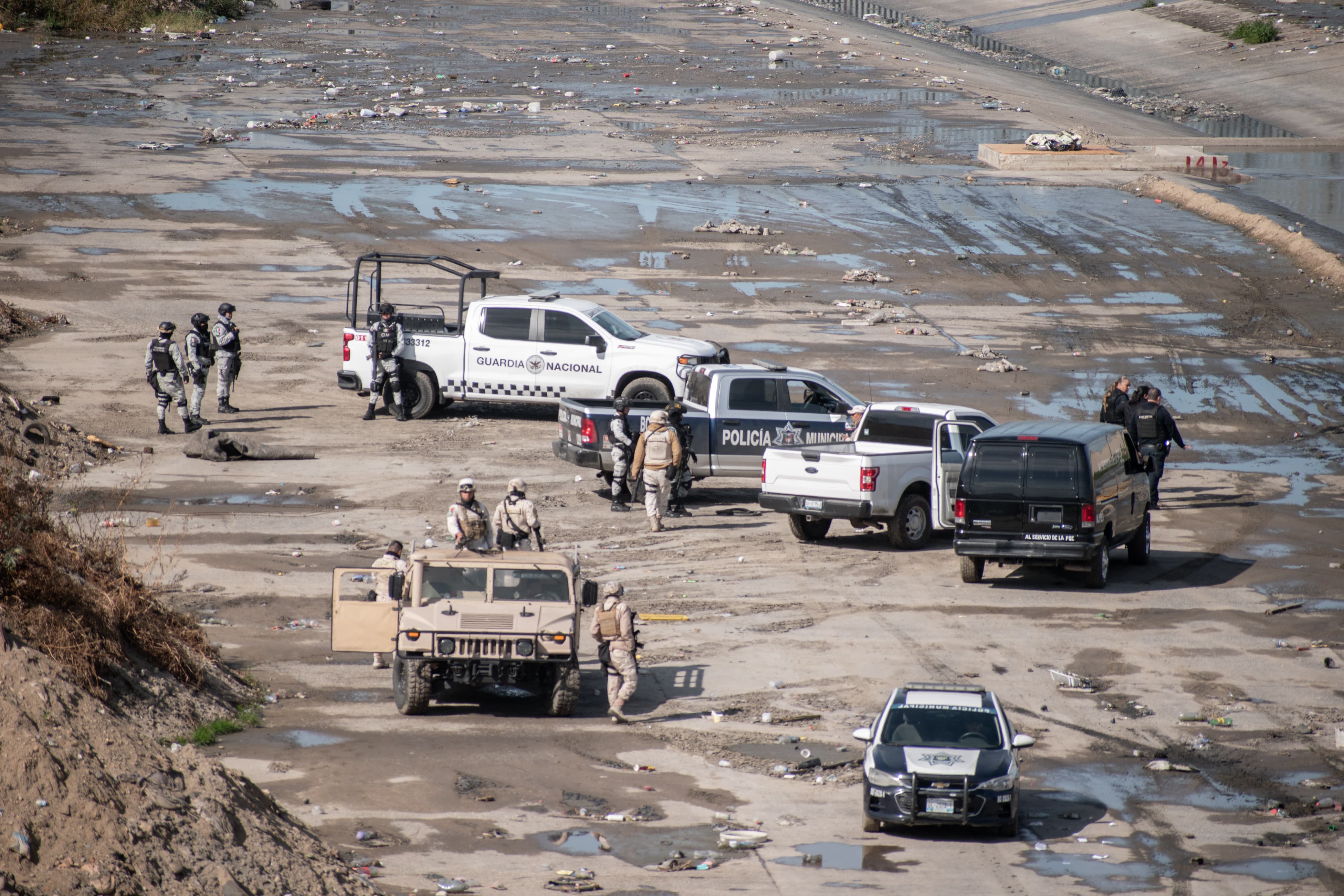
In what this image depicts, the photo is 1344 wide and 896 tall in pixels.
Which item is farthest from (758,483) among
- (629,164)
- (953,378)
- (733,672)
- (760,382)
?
(629,164)

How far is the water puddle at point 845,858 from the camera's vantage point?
35.8 ft

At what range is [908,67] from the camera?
73250 millimetres

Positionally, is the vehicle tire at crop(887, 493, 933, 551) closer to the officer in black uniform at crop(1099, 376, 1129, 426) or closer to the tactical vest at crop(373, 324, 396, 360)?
the officer in black uniform at crop(1099, 376, 1129, 426)

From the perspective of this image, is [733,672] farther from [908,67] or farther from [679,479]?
[908,67]

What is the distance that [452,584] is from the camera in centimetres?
1343

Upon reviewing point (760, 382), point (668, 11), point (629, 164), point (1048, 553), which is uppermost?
point (668, 11)

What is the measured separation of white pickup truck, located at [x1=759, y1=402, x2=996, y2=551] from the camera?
19203 mm

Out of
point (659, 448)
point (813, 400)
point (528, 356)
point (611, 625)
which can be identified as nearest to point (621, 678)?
point (611, 625)

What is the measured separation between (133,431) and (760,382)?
33.5 ft

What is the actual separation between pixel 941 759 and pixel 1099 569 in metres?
7.34

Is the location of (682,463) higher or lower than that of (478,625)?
Result: higher

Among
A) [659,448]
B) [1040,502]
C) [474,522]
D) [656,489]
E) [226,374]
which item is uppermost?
[226,374]

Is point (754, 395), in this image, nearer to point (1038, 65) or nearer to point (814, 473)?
point (814, 473)

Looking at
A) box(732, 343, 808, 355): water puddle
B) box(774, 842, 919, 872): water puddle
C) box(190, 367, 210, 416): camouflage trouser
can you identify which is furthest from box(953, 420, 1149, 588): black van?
box(190, 367, 210, 416): camouflage trouser
